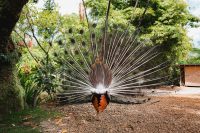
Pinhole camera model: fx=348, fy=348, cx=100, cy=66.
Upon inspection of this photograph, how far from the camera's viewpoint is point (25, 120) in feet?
23.3

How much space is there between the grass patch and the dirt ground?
214mm

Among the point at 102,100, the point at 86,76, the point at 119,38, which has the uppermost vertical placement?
the point at 119,38

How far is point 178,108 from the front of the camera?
340 inches

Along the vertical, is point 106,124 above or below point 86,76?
below

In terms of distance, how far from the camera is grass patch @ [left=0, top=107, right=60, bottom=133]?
634cm

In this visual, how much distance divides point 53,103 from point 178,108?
3401mm

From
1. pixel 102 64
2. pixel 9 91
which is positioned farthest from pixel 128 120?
pixel 9 91

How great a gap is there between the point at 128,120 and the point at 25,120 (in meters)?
2.10

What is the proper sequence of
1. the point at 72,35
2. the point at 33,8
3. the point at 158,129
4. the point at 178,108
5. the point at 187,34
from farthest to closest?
the point at 187,34, the point at 33,8, the point at 178,108, the point at 72,35, the point at 158,129

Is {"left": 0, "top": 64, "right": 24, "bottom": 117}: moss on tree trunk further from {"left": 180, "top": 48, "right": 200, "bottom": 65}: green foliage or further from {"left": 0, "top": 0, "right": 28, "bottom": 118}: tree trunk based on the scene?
{"left": 180, "top": 48, "right": 200, "bottom": 65}: green foliage

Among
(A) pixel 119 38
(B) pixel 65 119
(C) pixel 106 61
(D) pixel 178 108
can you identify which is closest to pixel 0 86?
(B) pixel 65 119

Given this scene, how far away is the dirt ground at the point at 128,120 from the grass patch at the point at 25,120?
0.21m

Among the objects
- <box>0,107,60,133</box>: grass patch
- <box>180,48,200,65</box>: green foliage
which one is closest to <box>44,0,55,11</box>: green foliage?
<box>0,107,60,133</box>: grass patch

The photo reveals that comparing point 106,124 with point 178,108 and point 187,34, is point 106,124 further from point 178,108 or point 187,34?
point 187,34
